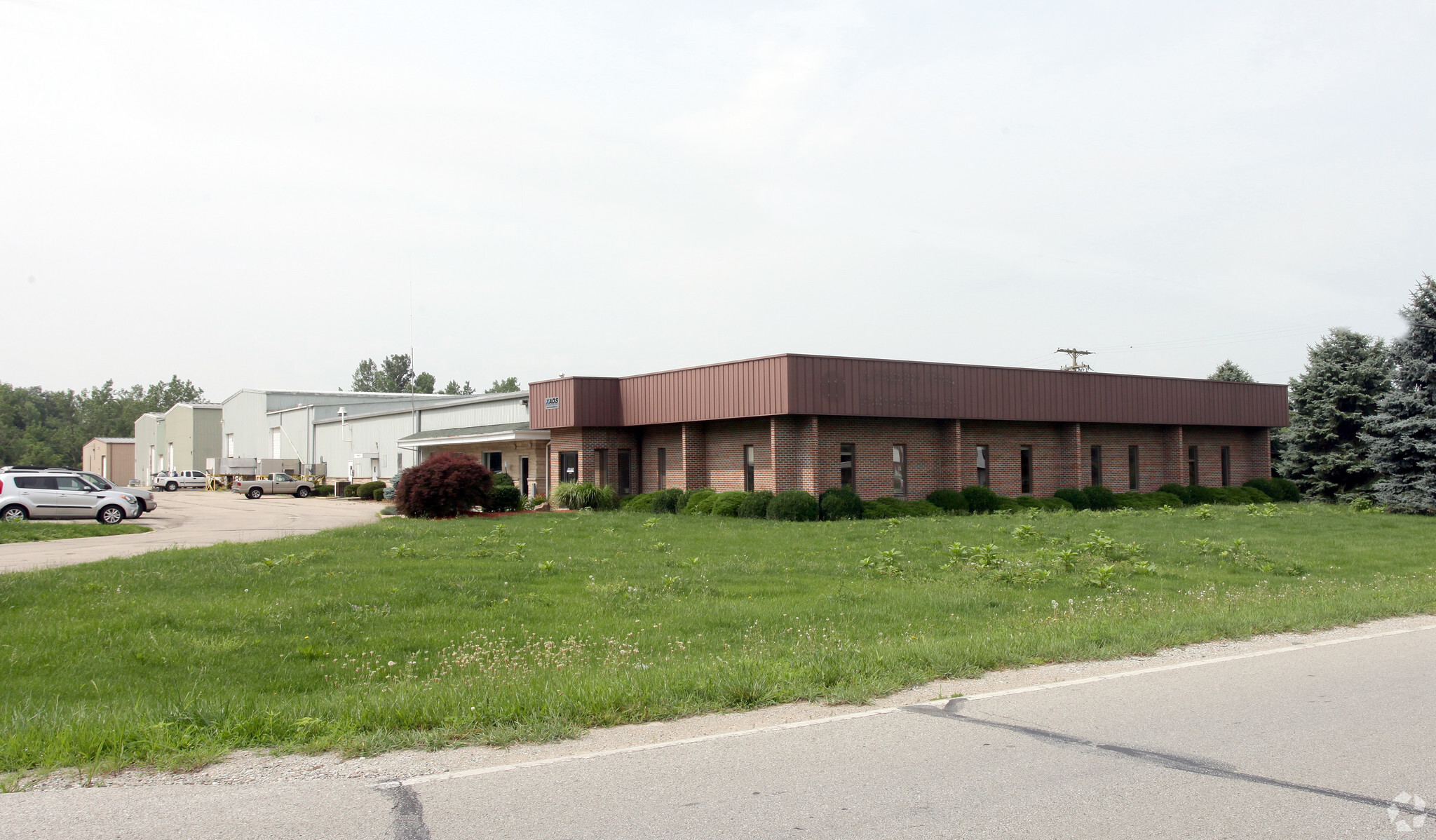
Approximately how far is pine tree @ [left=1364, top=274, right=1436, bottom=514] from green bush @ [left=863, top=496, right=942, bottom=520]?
50.0 ft

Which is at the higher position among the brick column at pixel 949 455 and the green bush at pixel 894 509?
the brick column at pixel 949 455

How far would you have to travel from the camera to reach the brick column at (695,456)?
115 ft

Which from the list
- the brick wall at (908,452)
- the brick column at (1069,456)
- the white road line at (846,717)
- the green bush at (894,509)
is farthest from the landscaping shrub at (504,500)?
the white road line at (846,717)

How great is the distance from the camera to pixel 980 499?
33531 mm

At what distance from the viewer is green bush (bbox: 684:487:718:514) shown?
31.6m

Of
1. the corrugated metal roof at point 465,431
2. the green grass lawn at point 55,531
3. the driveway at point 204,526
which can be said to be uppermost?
the corrugated metal roof at point 465,431

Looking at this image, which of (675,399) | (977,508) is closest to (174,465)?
(675,399)

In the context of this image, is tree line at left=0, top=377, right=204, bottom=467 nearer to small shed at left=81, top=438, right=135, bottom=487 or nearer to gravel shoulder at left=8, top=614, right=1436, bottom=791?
small shed at left=81, top=438, right=135, bottom=487

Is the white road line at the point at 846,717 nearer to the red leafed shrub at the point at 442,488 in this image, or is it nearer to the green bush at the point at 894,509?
the green bush at the point at 894,509

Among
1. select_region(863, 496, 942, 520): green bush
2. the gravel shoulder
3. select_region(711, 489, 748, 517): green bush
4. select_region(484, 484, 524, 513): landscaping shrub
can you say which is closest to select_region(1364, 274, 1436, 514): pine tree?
select_region(863, 496, 942, 520): green bush

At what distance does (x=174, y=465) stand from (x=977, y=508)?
254 ft

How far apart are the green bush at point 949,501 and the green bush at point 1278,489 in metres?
16.0

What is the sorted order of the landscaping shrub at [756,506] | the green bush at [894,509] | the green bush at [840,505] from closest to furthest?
the green bush at [840,505]
the landscaping shrub at [756,506]
the green bush at [894,509]

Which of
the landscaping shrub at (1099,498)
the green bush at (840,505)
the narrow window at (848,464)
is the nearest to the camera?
the green bush at (840,505)
